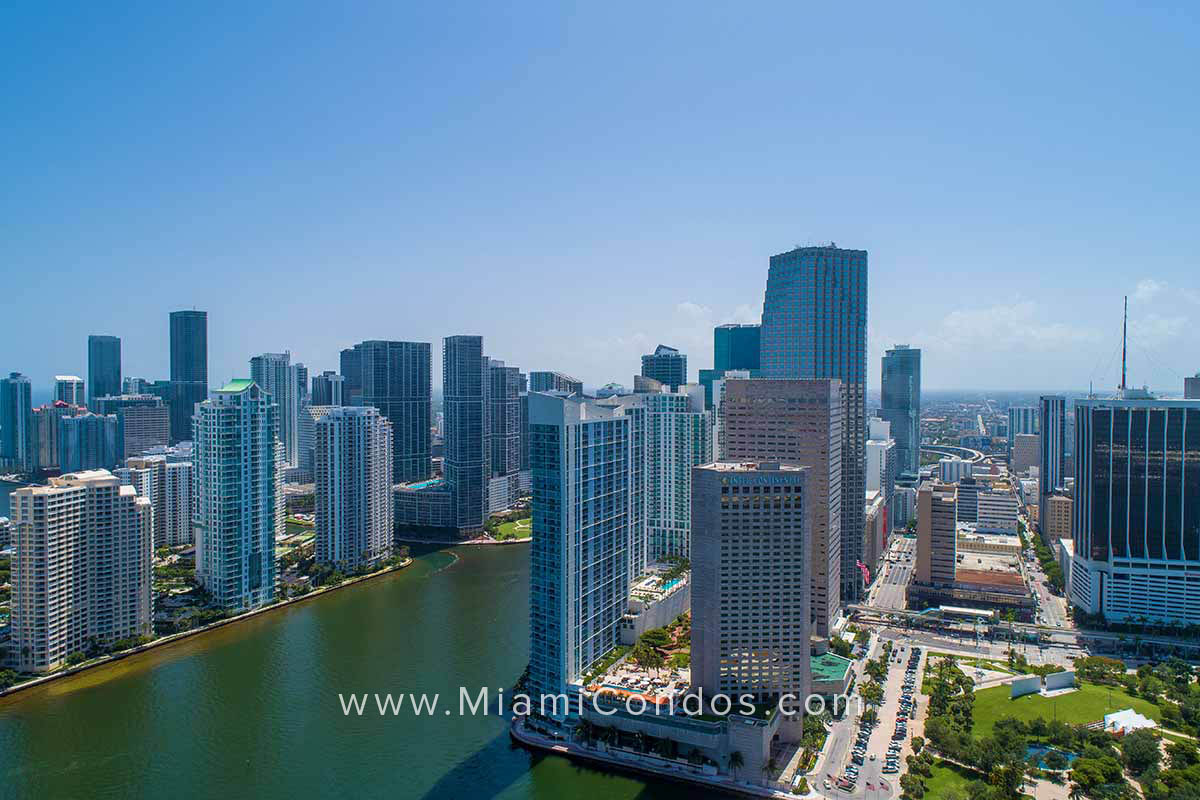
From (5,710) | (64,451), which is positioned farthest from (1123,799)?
(64,451)

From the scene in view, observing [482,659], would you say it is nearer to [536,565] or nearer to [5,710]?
[536,565]

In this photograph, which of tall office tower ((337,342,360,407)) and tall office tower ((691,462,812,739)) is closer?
tall office tower ((691,462,812,739))

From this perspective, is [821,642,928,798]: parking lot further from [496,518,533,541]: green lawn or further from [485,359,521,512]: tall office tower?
[485,359,521,512]: tall office tower

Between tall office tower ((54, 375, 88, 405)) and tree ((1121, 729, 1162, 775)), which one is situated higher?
tall office tower ((54, 375, 88, 405))

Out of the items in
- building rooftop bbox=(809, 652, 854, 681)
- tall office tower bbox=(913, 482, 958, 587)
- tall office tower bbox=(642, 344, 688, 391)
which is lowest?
building rooftop bbox=(809, 652, 854, 681)

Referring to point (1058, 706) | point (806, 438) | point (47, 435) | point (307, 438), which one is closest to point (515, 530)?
point (806, 438)


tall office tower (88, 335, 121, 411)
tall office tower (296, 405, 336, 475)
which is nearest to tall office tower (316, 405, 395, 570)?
tall office tower (296, 405, 336, 475)

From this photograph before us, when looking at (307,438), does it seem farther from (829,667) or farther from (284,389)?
(829,667)
